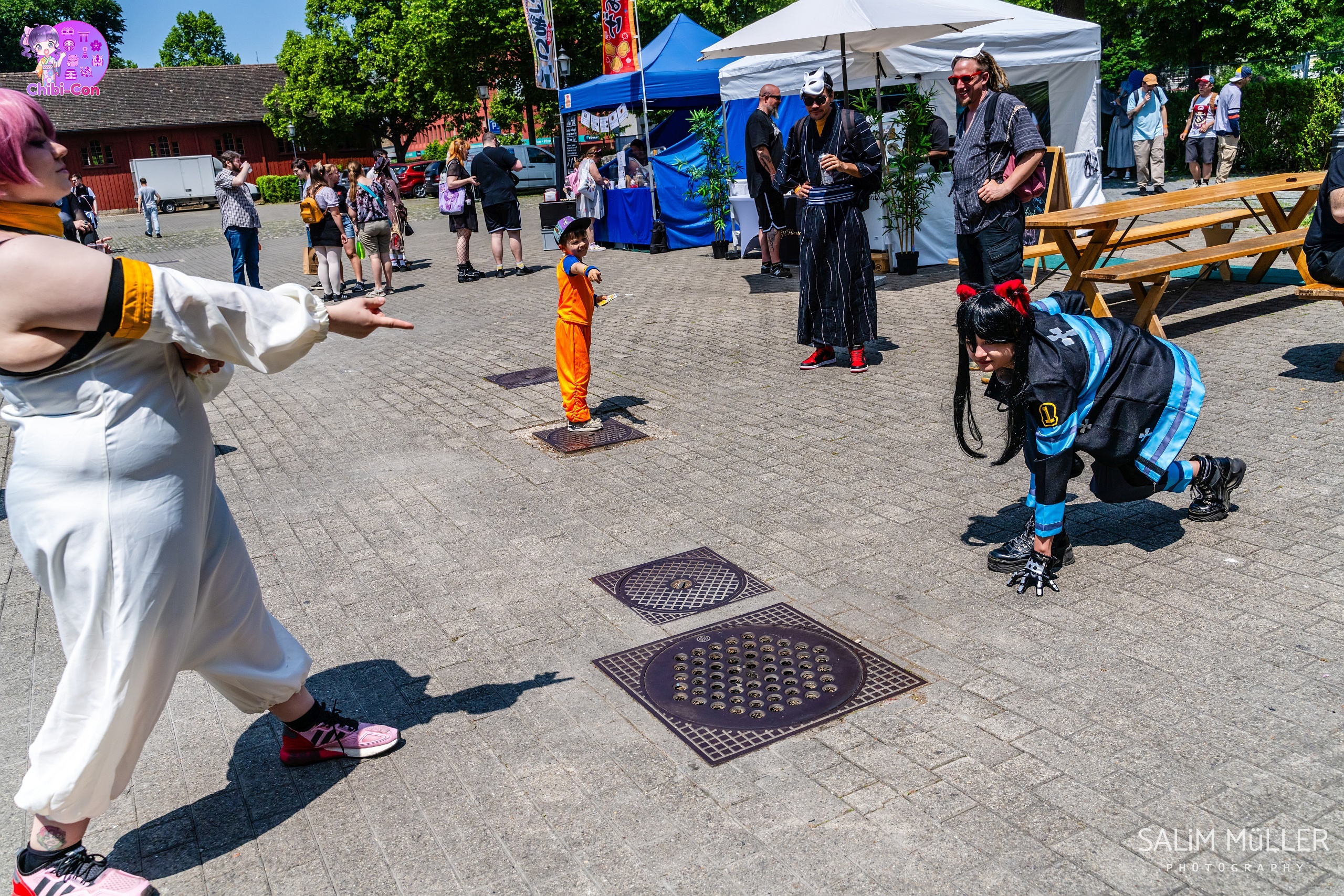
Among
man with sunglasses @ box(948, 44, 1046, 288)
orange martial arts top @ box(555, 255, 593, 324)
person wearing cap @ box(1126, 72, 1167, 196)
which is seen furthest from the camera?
person wearing cap @ box(1126, 72, 1167, 196)

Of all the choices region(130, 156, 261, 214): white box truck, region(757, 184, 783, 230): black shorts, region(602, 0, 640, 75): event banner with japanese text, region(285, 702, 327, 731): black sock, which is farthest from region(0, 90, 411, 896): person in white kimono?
region(130, 156, 261, 214): white box truck

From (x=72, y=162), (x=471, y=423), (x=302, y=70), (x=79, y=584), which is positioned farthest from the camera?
(x=72, y=162)

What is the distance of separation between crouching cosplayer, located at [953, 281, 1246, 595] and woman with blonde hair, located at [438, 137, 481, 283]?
1111cm

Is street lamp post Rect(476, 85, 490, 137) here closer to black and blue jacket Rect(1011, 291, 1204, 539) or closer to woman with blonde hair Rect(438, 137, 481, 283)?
woman with blonde hair Rect(438, 137, 481, 283)

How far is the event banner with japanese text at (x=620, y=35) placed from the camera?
623 inches

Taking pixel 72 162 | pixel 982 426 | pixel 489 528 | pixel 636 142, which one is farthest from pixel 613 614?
pixel 72 162

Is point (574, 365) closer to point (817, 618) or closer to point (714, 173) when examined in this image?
point (817, 618)

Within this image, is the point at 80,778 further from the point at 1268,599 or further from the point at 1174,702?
the point at 1268,599

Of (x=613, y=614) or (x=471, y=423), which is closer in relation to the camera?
(x=613, y=614)

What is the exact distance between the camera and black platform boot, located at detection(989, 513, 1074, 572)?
4.23 m

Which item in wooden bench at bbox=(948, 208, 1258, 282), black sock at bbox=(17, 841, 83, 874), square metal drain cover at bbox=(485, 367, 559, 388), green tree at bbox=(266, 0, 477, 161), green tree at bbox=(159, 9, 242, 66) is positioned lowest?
black sock at bbox=(17, 841, 83, 874)

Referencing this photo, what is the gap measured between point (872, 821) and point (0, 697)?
3240mm

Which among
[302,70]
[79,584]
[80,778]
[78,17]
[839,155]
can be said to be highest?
[78,17]

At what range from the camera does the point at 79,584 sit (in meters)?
2.56
